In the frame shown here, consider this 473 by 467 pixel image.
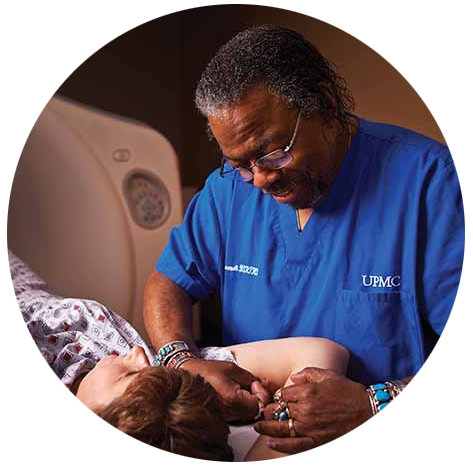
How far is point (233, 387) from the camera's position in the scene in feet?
4.00

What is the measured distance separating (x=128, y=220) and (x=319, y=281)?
0.40m

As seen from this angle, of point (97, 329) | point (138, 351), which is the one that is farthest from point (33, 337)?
point (138, 351)

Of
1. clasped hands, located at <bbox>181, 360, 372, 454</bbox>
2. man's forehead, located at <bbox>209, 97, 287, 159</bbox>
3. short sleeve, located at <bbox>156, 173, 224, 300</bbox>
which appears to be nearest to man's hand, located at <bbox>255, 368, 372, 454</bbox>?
clasped hands, located at <bbox>181, 360, 372, 454</bbox>

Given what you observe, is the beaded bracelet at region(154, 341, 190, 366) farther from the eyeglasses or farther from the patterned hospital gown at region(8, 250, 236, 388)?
the eyeglasses

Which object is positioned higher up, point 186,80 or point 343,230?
point 186,80

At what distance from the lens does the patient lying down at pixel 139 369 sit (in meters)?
1.16

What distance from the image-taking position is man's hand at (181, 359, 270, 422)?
1204 millimetres

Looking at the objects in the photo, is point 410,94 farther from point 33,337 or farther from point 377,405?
point 33,337

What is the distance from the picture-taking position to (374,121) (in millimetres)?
1317

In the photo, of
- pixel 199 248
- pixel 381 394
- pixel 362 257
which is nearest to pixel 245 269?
pixel 199 248

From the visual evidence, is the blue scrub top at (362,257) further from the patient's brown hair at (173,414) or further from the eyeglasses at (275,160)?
the patient's brown hair at (173,414)

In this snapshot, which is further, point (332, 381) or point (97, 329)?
point (97, 329)

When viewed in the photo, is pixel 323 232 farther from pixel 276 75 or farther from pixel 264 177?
pixel 276 75

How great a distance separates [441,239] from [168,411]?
21.9 inches
